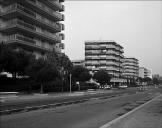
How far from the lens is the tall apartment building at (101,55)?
174625 millimetres

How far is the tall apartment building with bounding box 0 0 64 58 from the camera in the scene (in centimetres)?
7031

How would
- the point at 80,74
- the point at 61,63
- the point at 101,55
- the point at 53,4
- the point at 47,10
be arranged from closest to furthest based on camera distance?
the point at 61,63 → the point at 47,10 → the point at 53,4 → the point at 80,74 → the point at 101,55

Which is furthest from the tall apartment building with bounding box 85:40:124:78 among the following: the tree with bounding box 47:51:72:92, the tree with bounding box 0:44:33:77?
the tree with bounding box 0:44:33:77

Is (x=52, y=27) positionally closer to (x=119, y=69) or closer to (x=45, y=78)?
(x=45, y=78)

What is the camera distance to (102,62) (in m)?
176

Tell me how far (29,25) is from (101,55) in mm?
104890

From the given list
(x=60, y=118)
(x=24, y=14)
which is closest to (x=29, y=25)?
(x=24, y=14)

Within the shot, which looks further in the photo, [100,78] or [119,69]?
[119,69]

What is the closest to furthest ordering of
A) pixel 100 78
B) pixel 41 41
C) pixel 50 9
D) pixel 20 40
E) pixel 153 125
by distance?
pixel 153 125, pixel 20 40, pixel 41 41, pixel 50 9, pixel 100 78

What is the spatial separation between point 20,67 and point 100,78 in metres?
56.9

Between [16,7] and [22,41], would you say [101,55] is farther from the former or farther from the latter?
[16,7]

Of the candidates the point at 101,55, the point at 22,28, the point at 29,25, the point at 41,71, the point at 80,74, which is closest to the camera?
the point at 41,71

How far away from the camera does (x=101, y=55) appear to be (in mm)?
176625

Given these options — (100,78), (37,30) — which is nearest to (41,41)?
(37,30)
